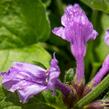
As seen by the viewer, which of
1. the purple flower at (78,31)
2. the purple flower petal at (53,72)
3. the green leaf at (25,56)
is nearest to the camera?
the purple flower petal at (53,72)

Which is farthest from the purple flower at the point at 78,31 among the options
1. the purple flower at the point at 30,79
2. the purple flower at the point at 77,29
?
the purple flower at the point at 30,79

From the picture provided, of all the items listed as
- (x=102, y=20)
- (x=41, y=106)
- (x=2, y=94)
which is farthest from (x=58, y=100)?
(x=102, y=20)

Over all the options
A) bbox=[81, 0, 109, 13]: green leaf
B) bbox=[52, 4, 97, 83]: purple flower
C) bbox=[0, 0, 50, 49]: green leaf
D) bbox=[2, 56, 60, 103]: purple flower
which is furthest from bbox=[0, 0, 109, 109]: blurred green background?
bbox=[2, 56, 60, 103]: purple flower

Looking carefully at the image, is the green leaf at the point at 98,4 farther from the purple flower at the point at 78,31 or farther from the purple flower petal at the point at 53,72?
the purple flower petal at the point at 53,72

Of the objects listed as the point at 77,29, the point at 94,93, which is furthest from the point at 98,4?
the point at 94,93

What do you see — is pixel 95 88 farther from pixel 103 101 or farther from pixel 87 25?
pixel 87 25

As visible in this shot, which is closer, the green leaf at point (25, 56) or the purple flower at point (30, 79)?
the purple flower at point (30, 79)

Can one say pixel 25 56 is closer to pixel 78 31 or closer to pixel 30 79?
pixel 78 31
